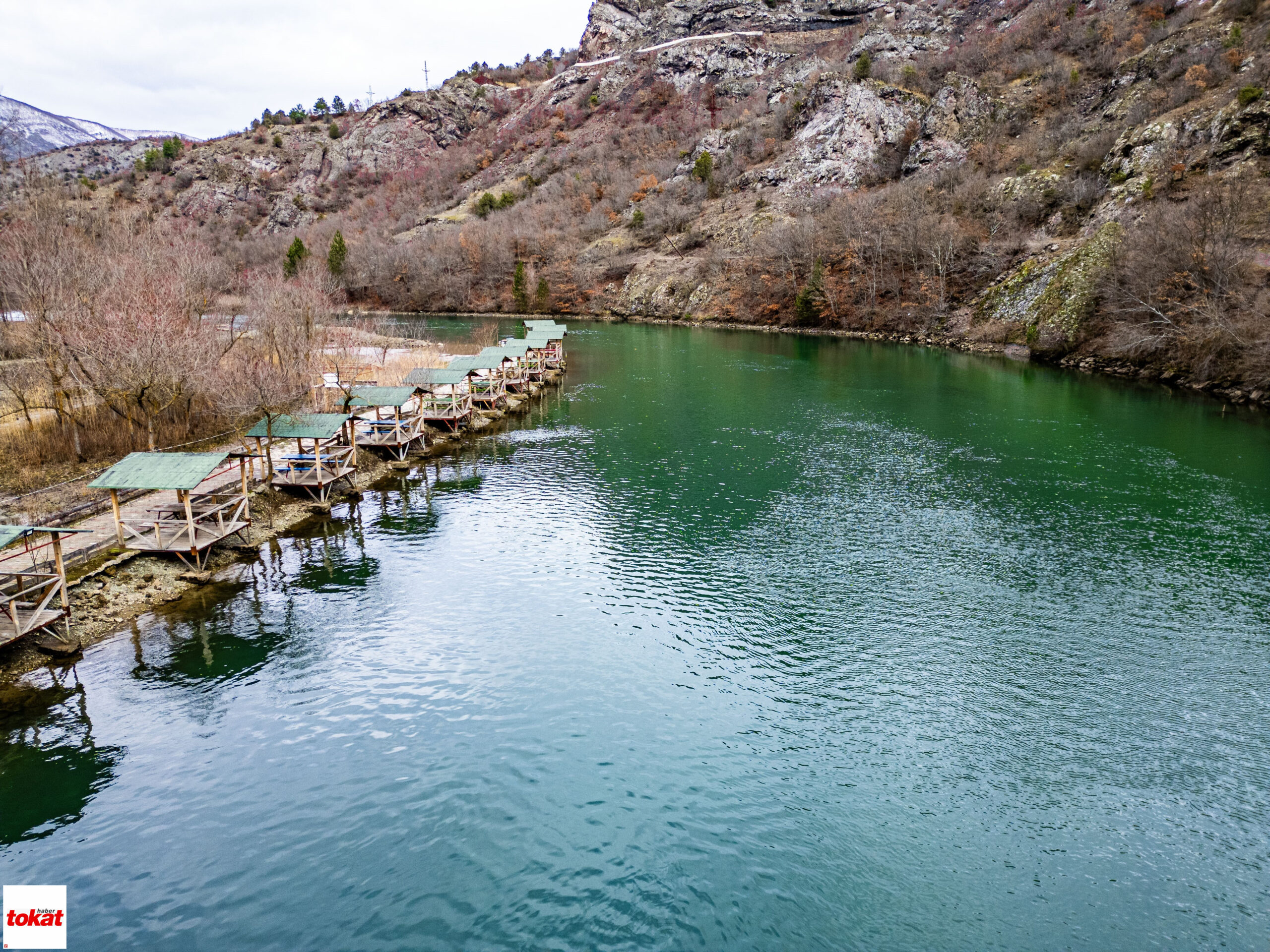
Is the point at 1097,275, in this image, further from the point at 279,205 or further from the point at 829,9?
the point at 279,205

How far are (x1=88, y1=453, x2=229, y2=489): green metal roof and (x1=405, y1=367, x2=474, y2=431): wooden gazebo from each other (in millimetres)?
16967

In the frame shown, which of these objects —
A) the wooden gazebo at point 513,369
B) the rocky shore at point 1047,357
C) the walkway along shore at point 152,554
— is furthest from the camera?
the wooden gazebo at point 513,369

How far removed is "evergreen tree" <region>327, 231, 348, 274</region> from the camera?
117 meters

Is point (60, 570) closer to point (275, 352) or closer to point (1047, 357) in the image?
point (275, 352)

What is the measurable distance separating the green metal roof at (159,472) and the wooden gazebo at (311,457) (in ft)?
19.1

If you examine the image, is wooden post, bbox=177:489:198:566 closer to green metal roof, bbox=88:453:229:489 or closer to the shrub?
green metal roof, bbox=88:453:229:489

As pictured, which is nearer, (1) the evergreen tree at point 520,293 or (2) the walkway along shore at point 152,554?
(2) the walkway along shore at point 152,554

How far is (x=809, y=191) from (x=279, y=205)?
4624 inches

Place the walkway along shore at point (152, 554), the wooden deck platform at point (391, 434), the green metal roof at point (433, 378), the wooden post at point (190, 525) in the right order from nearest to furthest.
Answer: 1. the walkway along shore at point (152, 554)
2. the wooden post at point (190, 525)
3. the wooden deck platform at point (391, 434)
4. the green metal roof at point (433, 378)

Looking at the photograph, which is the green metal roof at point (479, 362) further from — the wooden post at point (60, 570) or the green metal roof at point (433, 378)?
the wooden post at point (60, 570)

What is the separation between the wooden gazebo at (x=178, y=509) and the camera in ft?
73.1

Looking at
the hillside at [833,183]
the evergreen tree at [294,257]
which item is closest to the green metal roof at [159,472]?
the hillside at [833,183]

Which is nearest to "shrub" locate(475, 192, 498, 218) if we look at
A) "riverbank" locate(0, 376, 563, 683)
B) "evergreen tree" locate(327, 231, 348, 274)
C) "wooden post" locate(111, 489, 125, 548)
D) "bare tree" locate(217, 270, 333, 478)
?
"evergreen tree" locate(327, 231, 348, 274)

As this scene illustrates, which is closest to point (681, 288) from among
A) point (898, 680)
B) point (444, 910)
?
point (898, 680)
